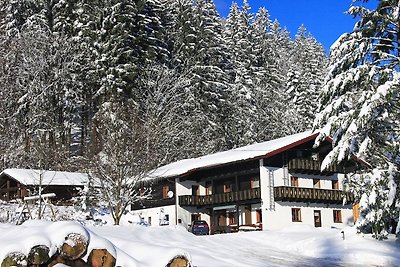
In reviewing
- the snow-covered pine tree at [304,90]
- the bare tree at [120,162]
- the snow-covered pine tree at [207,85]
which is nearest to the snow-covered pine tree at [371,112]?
the bare tree at [120,162]

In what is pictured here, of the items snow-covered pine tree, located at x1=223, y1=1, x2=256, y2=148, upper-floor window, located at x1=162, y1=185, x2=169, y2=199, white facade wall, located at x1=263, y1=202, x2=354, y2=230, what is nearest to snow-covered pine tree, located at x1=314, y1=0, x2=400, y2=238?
white facade wall, located at x1=263, y1=202, x2=354, y2=230

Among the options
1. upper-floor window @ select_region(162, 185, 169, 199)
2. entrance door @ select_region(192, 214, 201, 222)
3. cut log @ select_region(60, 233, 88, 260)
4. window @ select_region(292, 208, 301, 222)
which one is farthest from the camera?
upper-floor window @ select_region(162, 185, 169, 199)

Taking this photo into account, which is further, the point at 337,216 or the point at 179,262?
the point at 337,216

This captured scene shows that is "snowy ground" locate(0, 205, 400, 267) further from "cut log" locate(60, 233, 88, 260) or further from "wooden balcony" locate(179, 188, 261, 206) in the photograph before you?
"wooden balcony" locate(179, 188, 261, 206)

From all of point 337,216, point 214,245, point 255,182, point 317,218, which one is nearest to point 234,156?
point 255,182

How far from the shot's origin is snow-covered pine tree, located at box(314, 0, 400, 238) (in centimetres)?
2412

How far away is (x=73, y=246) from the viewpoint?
10703 mm

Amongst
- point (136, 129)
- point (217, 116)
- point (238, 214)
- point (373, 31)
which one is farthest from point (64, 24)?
point (373, 31)

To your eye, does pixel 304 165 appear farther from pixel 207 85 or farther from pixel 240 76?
pixel 240 76

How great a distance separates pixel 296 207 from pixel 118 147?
15147mm

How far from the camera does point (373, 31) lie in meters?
A: 25.5

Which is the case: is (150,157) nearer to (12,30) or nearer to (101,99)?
(101,99)

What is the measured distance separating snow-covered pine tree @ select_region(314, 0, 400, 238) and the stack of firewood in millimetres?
15245

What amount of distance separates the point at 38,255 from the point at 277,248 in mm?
20518
